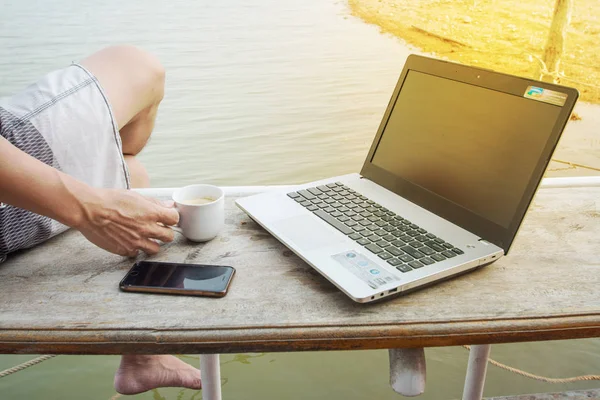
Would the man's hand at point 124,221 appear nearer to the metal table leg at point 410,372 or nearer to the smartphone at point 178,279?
the smartphone at point 178,279

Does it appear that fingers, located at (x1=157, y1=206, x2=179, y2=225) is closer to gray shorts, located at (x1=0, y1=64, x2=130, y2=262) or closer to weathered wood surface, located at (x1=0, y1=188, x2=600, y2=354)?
weathered wood surface, located at (x1=0, y1=188, x2=600, y2=354)

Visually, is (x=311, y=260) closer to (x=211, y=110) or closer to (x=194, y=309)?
(x=194, y=309)

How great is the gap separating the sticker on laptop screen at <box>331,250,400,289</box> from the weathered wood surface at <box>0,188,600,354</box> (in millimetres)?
31

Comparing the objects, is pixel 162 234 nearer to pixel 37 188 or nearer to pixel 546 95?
pixel 37 188

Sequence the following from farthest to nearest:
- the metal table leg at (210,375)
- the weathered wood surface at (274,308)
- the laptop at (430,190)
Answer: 1. the metal table leg at (210,375)
2. the laptop at (430,190)
3. the weathered wood surface at (274,308)

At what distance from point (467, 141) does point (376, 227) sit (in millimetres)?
212

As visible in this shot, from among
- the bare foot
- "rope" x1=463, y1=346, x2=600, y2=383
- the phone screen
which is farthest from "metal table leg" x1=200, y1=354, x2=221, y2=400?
"rope" x1=463, y1=346, x2=600, y2=383

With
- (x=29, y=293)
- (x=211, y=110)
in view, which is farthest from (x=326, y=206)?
(x=211, y=110)

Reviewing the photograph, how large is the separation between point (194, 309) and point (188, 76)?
3738 mm

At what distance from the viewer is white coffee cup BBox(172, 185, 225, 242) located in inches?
34.8

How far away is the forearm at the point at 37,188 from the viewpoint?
0.78 metres

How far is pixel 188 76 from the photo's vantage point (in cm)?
425

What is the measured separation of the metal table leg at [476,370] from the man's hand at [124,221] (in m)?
0.61

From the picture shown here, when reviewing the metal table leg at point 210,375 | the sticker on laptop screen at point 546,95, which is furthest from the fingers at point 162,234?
the sticker on laptop screen at point 546,95
